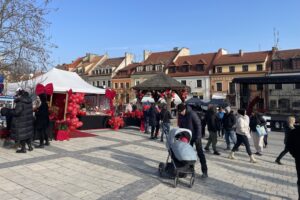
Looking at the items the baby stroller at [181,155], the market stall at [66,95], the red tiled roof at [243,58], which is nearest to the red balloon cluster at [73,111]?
the market stall at [66,95]

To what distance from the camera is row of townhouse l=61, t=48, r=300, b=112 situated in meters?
43.8

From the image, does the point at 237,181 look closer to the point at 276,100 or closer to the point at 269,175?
the point at 269,175

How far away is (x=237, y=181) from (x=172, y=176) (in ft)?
5.02

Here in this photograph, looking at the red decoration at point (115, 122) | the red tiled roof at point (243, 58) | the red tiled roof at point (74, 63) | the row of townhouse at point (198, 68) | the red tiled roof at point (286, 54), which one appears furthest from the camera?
the red tiled roof at point (74, 63)

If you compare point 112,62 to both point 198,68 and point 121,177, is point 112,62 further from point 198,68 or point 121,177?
point 121,177

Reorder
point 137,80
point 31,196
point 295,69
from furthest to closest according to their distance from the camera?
1. point 137,80
2. point 295,69
3. point 31,196

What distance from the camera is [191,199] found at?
5.29 metres

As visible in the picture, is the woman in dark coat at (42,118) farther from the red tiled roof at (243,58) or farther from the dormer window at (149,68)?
the dormer window at (149,68)

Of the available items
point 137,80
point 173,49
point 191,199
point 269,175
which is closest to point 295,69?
point 173,49

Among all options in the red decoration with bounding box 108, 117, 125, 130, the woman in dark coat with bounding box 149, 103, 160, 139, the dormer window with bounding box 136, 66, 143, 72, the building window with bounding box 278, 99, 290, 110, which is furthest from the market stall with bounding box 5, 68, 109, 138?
the dormer window with bounding box 136, 66, 143, 72

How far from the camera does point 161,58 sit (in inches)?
2219

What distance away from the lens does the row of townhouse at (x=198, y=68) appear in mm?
43812

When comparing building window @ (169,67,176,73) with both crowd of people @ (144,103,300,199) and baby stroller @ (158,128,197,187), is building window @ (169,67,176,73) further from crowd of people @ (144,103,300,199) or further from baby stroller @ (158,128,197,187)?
baby stroller @ (158,128,197,187)

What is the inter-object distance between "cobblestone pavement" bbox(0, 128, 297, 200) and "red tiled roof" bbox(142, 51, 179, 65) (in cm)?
4585
